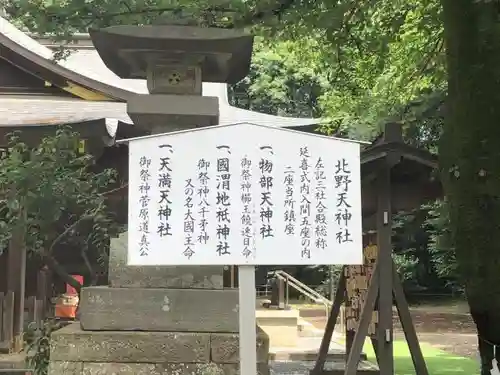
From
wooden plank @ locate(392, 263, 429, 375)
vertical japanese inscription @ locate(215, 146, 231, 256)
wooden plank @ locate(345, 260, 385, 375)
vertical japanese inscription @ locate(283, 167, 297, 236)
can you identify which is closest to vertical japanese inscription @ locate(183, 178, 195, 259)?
vertical japanese inscription @ locate(215, 146, 231, 256)

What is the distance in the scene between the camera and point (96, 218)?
5.46 meters

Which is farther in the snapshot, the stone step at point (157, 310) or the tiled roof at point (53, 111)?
the tiled roof at point (53, 111)

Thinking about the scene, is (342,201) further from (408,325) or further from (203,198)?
(408,325)

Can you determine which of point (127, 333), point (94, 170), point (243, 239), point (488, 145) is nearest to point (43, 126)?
point (94, 170)

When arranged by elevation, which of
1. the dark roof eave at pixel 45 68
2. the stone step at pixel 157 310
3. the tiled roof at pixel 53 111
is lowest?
the stone step at pixel 157 310

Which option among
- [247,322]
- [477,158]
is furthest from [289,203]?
[477,158]

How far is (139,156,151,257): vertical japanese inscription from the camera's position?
3072 millimetres

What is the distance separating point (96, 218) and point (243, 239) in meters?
2.71

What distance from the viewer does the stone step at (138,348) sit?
164 inches

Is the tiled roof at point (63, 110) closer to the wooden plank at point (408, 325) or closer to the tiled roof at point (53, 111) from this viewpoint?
the tiled roof at point (53, 111)

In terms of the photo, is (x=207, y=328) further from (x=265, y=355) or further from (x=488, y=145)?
(x=488, y=145)

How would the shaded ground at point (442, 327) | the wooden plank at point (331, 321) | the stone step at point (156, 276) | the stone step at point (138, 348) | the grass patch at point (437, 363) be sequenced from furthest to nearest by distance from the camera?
the shaded ground at point (442, 327)
the grass patch at point (437, 363)
the wooden plank at point (331, 321)
the stone step at point (156, 276)
the stone step at point (138, 348)

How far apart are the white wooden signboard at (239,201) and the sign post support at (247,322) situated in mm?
97

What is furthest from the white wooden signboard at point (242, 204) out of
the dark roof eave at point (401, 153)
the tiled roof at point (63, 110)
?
the tiled roof at point (63, 110)
